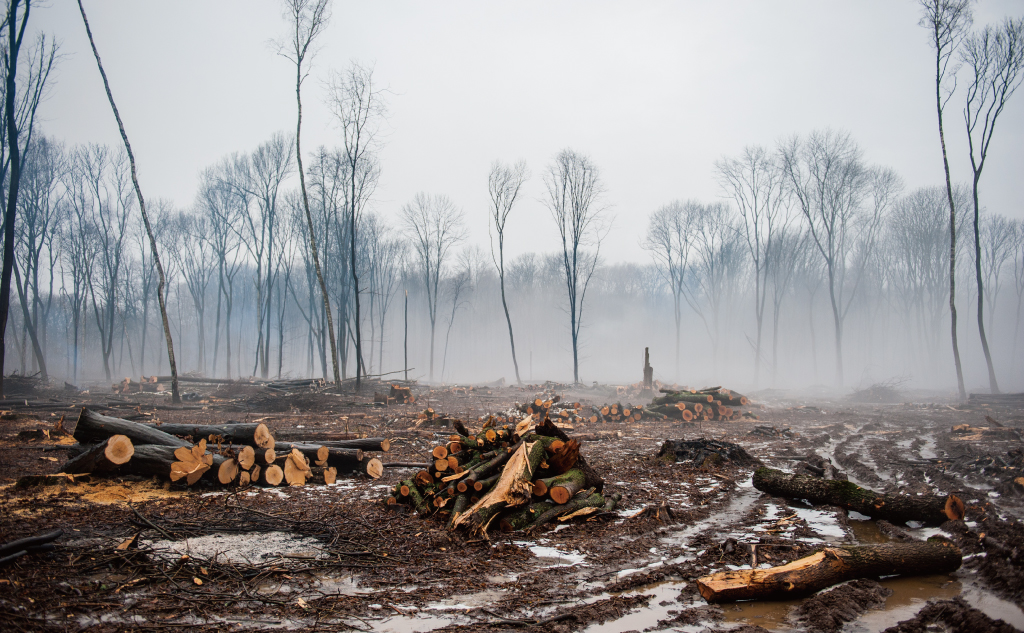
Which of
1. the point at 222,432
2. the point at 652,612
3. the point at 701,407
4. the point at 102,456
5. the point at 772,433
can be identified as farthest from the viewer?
the point at 701,407

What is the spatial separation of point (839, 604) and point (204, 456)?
267 inches

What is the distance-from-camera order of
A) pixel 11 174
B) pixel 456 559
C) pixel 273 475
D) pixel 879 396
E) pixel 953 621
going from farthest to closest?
1. pixel 879 396
2. pixel 11 174
3. pixel 273 475
4. pixel 456 559
5. pixel 953 621

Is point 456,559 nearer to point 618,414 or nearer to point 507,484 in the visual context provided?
point 507,484

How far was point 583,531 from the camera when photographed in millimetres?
4742

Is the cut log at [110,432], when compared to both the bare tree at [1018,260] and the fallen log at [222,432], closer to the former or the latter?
the fallen log at [222,432]

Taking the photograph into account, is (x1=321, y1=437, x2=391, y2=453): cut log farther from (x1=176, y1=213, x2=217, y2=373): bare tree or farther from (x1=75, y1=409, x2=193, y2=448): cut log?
(x1=176, y1=213, x2=217, y2=373): bare tree

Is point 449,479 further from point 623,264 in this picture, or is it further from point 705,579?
point 623,264

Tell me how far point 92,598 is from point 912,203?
156 feet

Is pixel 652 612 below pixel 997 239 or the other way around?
below

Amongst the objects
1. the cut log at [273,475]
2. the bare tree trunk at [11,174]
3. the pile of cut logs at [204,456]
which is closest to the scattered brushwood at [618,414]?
the pile of cut logs at [204,456]

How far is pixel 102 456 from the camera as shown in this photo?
5.52 metres

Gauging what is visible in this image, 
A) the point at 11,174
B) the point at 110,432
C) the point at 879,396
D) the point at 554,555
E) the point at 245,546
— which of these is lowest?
the point at 879,396

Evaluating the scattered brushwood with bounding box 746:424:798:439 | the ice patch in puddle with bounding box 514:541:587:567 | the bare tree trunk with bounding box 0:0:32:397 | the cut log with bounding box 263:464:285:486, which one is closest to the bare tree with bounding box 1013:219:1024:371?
A: the scattered brushwood with bounding box 746:424:798:439

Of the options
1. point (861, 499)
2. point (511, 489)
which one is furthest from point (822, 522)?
point (511, 489)
